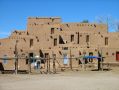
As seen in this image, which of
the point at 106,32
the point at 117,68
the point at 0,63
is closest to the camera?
the point at 117,68

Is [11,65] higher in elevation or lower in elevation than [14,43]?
lower

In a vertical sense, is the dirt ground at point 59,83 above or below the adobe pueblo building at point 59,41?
below

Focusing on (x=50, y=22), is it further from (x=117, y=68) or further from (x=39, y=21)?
(x=117, y=68)

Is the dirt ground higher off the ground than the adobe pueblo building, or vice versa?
the adobe pueblo building

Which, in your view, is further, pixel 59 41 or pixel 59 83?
pixel 59 41

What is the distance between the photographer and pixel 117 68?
1997 inches

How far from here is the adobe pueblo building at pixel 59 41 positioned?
2180 inches

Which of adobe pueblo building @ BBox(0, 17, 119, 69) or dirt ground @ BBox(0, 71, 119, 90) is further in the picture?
adobe pueblo building @ BBox(0, 17, 119, 69)

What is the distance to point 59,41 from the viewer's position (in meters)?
58.7

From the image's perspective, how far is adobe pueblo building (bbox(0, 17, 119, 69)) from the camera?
55.4 metres

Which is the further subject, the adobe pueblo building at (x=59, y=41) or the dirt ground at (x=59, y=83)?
the adobe pueblo building at (x=59, y=41)

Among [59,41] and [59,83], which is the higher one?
[59,41]

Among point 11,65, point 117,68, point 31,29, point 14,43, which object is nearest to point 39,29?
point 31,29

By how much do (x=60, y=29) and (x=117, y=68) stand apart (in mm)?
14713
